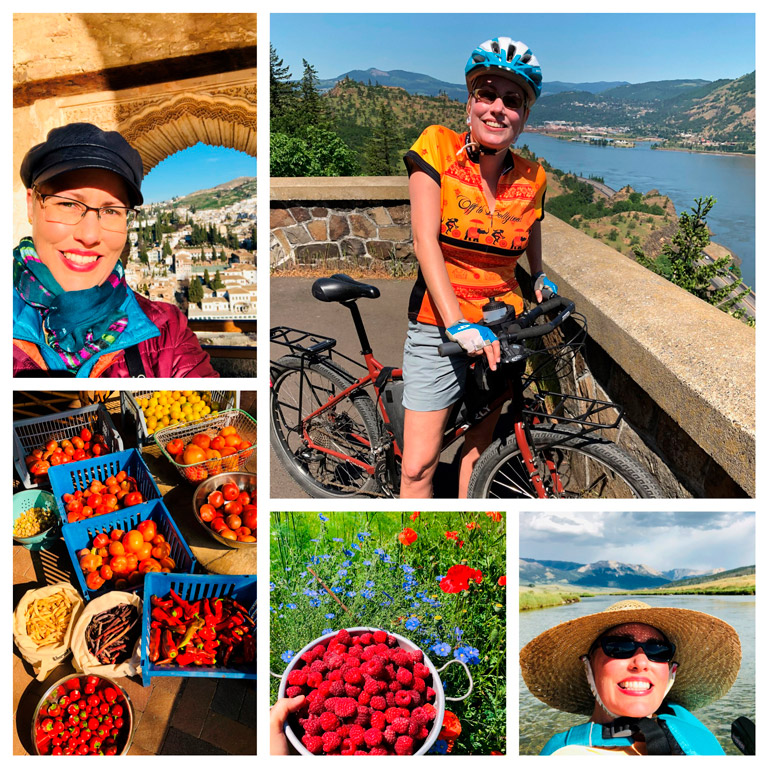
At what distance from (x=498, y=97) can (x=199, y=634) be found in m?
2.21

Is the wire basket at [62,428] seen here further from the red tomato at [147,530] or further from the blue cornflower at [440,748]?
the blue cornflower at [440,748]

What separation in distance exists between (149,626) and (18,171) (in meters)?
1.73

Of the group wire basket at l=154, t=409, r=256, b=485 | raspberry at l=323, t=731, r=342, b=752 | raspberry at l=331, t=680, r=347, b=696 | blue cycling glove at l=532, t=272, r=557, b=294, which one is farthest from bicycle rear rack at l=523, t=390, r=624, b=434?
raspberry at l=323, t=731, r=342, b=752

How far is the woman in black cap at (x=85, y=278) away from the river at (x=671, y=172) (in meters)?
1.69

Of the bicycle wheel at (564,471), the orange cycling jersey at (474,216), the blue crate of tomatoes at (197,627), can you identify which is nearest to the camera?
the orange cycling jersey at (474,216)

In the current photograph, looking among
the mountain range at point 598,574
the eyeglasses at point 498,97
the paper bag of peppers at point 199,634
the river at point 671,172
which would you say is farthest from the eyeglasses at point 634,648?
the river at point 671,172

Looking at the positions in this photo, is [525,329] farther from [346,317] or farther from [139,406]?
[346,317]

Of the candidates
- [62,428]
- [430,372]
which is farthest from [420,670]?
[62,428]

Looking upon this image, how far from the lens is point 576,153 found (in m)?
2.90

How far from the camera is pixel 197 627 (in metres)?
2.30

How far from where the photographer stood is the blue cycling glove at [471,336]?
1.52 meters

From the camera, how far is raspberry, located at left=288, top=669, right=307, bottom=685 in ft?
5.87

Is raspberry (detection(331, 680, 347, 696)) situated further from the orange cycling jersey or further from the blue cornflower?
the orange cycling jersey
